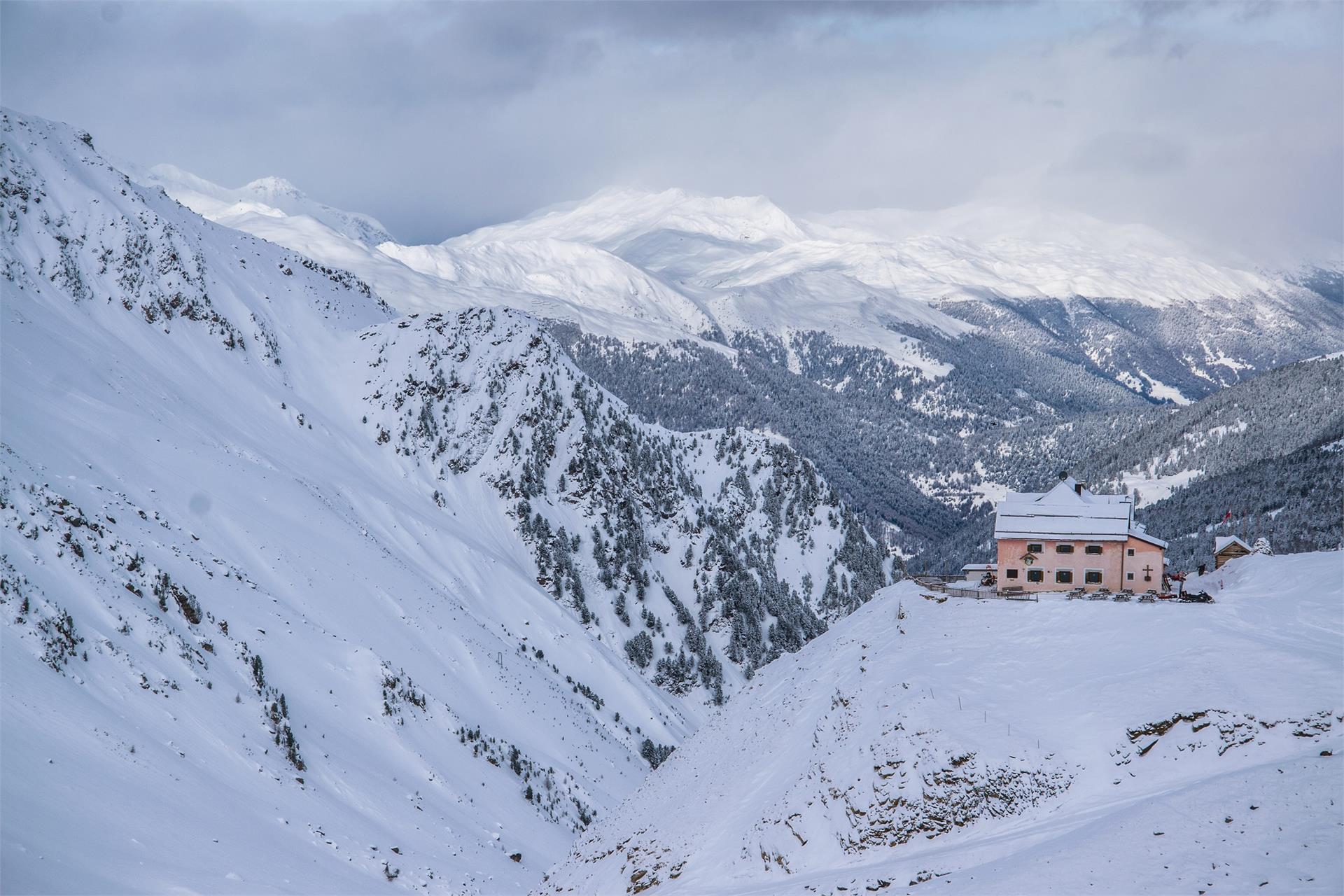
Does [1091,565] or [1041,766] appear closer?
[1041,766]

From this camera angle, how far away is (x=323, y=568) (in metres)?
84.5

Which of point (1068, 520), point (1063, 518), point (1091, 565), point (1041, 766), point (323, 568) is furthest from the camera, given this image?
point (323, 568)

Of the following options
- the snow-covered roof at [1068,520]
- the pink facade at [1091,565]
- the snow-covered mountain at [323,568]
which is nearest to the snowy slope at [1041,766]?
the pink facade at [1091,565]

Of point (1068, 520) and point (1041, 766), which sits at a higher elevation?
point (1068, 520)

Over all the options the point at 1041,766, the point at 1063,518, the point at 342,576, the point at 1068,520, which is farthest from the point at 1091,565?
the point at 342,576

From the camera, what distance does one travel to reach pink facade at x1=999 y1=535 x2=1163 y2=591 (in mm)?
57531

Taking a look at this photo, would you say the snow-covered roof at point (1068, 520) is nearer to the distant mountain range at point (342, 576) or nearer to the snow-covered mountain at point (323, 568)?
the distant mountain range at point (342, 576)

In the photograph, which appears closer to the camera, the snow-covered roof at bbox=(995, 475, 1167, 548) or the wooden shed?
the snow-covered roof at bbox=(995, 475, 1167, 548)

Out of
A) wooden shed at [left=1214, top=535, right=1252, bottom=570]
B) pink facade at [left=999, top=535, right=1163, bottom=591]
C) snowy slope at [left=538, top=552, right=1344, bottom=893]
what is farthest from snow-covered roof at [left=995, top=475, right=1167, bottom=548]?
wooden shed at [left=1214, top=535, right=1252, bottom=570]

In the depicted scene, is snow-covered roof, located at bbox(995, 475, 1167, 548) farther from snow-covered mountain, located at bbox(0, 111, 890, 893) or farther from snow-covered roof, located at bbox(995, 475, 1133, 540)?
snow-covered mountain, located at bbox(0, 111, 890, 893)

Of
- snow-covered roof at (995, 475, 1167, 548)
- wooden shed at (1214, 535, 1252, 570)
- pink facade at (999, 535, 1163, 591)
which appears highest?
snow-covered roof at (995, 475, 1167, 548)

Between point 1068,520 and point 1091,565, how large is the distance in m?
2.66

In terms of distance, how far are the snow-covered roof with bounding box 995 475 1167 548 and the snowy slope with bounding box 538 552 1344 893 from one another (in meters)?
7.57

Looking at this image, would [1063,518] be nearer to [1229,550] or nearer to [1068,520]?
[1068,520]
